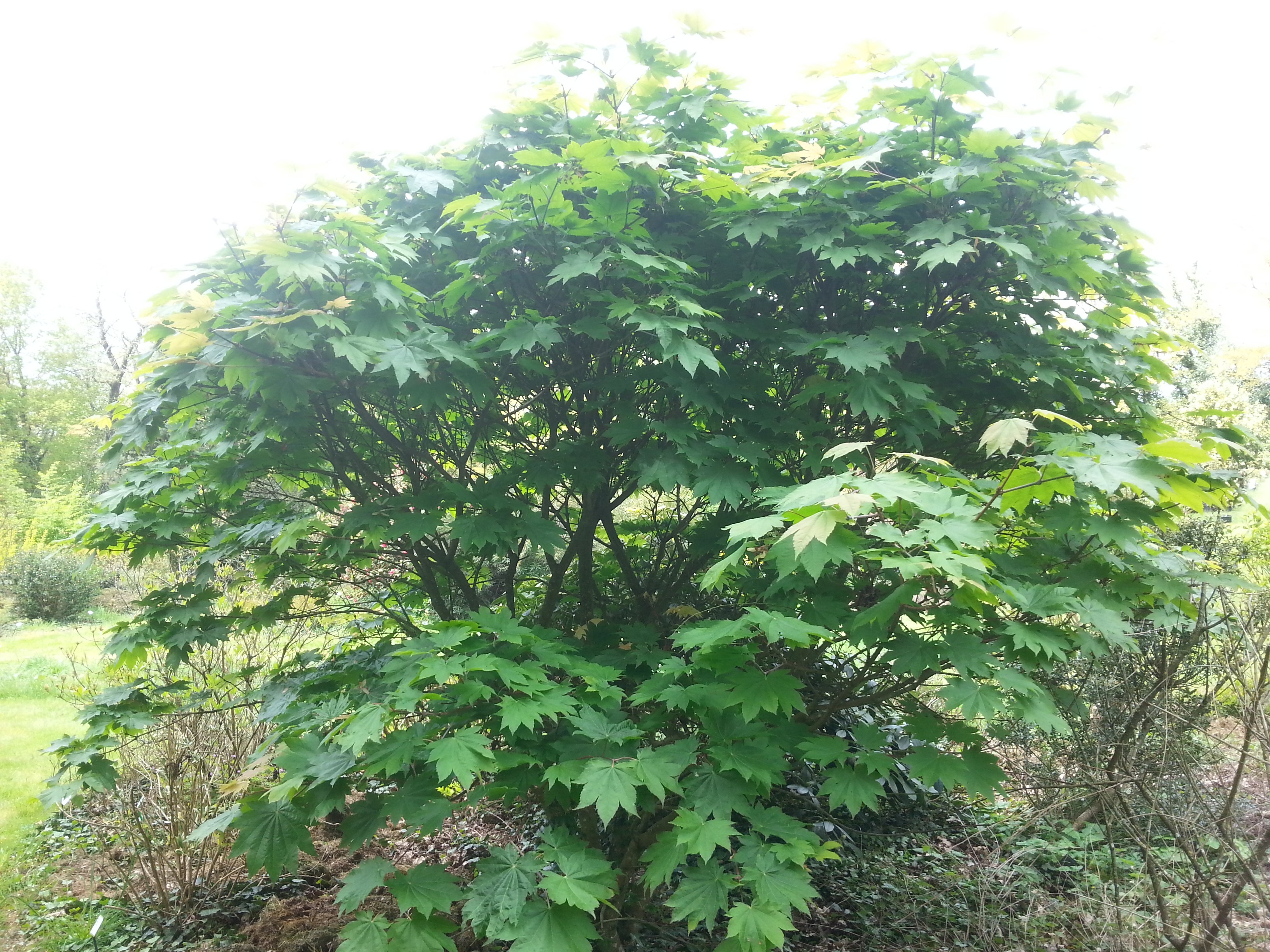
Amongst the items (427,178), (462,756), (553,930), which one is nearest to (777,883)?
(553,930)

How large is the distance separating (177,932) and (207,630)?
5.76ft

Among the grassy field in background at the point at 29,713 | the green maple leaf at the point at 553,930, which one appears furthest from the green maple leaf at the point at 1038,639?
the grassy field in background at the point at 29,713

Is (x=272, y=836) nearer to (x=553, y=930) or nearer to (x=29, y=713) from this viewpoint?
(x=553, y=930)

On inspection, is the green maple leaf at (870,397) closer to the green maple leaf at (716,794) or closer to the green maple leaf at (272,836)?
the green maple leaf at (716,794)

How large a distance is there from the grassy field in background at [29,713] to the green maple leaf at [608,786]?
2646 millimetres

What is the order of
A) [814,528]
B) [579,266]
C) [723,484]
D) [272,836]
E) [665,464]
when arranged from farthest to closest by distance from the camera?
[665,464] < [723,484] < [579,266] < [272,836] < [814,528]

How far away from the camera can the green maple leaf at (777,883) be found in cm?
221

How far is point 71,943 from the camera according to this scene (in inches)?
142

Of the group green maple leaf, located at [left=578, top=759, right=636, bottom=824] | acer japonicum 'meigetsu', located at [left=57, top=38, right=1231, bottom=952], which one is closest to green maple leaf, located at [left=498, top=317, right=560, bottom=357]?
acer japonicum 'meigetsu', located at [left=57, top=38, right=1231, bottom=952]

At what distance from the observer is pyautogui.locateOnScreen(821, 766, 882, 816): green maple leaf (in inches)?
98.4

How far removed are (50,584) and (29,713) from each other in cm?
751

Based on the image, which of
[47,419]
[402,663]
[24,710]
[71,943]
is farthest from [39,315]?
[402,663]

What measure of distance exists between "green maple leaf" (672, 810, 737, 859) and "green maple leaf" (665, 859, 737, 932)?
0.13 m

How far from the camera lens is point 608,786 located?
2158mm
